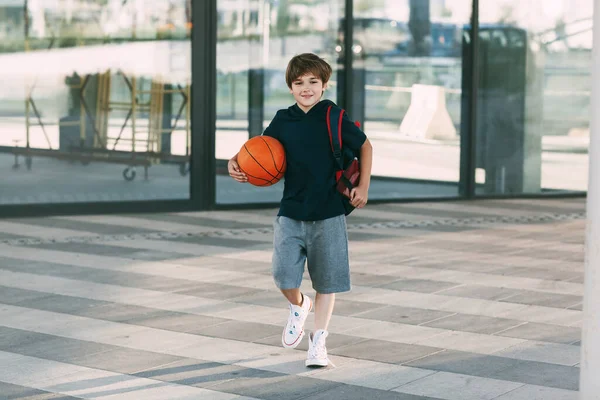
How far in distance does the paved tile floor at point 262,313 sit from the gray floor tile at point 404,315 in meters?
0.02

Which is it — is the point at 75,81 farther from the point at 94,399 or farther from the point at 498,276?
the point at 94,399

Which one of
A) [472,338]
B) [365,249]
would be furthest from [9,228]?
[472,338]

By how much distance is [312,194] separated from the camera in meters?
5.98

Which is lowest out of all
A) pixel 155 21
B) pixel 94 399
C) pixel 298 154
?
pixel 94 399

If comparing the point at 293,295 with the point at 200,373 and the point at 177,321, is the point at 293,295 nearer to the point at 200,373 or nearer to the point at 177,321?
the point at 200,373

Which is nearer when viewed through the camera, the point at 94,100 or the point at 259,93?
the point at 94,100

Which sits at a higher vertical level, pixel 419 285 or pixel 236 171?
pixel 236 171

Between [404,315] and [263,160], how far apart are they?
180 cm

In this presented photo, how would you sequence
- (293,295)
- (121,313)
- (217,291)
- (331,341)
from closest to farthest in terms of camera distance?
(293,295), (331,341), (121,313), (217,291)

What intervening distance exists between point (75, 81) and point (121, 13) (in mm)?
813

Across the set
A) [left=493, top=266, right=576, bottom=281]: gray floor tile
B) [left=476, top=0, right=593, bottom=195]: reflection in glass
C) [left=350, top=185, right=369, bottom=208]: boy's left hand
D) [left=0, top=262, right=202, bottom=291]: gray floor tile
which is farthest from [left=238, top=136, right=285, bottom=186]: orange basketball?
[left=476, top=0, right=593, bottom=195]: reflection in glass

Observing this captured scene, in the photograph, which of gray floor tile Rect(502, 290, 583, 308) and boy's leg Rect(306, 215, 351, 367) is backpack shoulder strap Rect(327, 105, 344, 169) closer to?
boy's leg Rect(306, 215, 351, 367)

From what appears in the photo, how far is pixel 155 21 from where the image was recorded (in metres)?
12.2

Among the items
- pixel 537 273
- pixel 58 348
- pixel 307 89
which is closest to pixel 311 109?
pixel 307 89
